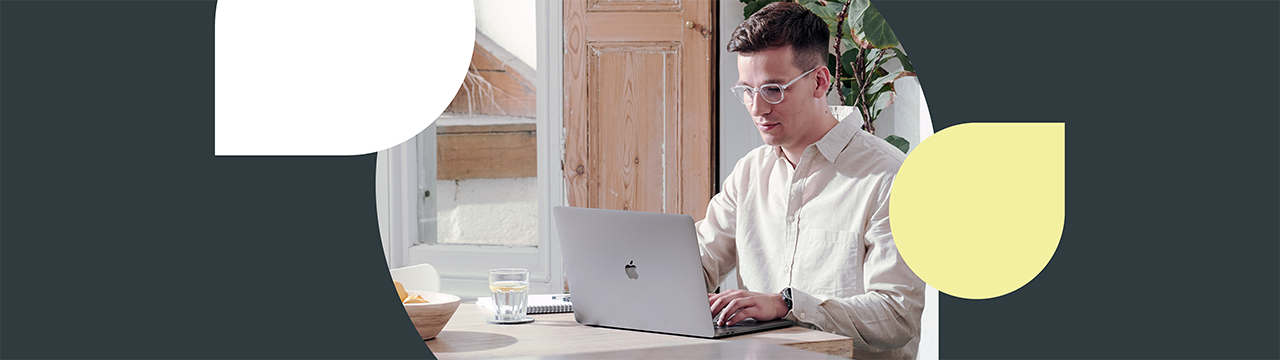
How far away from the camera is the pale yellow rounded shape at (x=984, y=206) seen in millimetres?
1649

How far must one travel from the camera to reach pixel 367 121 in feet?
5.73

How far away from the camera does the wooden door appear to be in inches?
75.9

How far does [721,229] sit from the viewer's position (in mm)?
1949

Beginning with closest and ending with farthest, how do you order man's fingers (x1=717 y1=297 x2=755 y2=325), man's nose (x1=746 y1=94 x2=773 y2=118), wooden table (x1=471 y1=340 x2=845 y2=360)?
wooden table (x1=471 y1=340 x2=845 y2=360) → man's fingers (x1=717 y1=297 x2=755 y2=325) → man's nose (x1=746 y1=94 x2=773 y2=118)

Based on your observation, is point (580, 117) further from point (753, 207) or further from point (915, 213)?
point (915, 213)

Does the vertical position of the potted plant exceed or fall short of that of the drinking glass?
it exceeds it

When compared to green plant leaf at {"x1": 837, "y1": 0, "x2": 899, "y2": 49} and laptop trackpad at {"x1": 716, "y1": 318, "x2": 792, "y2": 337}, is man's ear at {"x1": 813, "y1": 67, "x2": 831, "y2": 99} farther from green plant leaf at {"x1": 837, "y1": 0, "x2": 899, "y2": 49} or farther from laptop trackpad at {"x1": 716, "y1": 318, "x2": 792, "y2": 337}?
laptop trackpad at {"x1": 716, "y1": 318, "x2": 792, "y2": 337}

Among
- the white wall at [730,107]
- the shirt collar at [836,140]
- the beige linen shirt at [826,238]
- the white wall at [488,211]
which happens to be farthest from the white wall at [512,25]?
the shirt collar at [836,140]

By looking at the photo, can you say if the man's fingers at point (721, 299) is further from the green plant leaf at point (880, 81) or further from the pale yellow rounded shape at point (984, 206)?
the green plant leaf at point (880, 81)

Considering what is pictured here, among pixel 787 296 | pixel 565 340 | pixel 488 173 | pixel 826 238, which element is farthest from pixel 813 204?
pixel 488 173

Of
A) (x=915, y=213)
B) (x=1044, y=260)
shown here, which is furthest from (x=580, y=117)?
(x=1044, y=260)

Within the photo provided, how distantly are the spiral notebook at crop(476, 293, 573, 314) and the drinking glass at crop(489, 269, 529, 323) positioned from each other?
6cm

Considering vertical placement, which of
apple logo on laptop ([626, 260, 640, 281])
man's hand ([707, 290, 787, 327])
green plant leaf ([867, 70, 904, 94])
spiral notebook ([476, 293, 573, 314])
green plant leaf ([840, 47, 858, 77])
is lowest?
spiral notebook ([476, 293, 573, 314])

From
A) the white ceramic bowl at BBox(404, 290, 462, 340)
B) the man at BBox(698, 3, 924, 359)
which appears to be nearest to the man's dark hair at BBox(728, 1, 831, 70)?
the man at BBox(698, 3, 924, 359)
